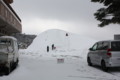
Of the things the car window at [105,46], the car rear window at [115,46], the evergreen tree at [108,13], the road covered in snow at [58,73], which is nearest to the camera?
the road covered in snow at [58,73]

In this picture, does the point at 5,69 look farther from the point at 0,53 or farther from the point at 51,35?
the point at 51,35

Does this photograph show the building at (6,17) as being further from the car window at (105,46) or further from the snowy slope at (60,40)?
the snowy slope at (60,40)

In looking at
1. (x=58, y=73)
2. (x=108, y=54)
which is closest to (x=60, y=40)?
(x=108, y=54)

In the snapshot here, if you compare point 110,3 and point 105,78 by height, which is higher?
point 110,3

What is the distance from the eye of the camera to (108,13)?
63.1 feet

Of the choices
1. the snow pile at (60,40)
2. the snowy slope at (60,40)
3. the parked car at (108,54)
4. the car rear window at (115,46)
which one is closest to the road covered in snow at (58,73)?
the parked car at (108,54)

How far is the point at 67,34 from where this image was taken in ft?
240

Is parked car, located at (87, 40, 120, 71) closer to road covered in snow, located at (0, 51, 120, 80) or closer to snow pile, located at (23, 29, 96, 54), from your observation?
road covered in snow, located at (0, 51, 120, 80)

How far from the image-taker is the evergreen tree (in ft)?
58.7

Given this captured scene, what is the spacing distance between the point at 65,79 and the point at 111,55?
4393mm

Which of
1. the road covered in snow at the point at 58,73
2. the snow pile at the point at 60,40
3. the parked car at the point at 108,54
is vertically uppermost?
the snow pile at the point at 60,40

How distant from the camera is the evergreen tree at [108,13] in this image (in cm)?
1789

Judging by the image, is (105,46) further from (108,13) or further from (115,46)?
(108,13)

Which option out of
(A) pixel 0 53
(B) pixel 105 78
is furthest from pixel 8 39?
(B) pixel 105 78
